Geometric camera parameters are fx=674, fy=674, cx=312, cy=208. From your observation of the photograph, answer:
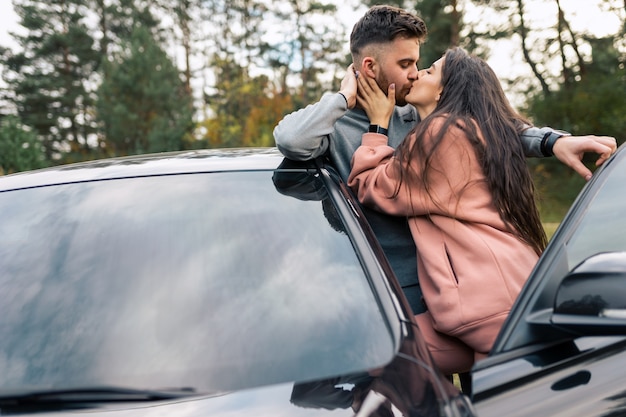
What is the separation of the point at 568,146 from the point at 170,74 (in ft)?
100

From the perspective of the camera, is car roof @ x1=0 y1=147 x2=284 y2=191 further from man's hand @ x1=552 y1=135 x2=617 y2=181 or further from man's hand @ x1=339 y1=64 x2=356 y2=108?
man's hand @ x1=552 y1=135 x2=617 y2=181

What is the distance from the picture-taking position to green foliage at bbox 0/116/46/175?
26.3 m

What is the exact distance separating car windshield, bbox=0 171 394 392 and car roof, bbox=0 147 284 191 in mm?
45

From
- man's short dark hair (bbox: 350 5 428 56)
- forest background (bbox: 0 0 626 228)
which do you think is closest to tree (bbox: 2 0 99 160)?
forest background (bbox: 0 0 626 228)

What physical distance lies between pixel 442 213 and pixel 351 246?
0.34 metres

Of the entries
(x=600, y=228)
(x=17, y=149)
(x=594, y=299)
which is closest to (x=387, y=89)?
(x=600, y=228)

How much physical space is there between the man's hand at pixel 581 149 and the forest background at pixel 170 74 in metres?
23.9

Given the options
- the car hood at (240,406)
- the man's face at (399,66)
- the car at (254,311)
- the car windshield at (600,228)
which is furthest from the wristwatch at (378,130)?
the car hood at (240,406)

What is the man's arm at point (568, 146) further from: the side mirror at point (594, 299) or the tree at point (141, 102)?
the tree at point (141, 102)

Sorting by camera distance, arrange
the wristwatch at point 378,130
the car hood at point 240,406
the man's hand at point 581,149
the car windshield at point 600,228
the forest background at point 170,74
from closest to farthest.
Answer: the car hood at point 240,406 → the car windshield at point 600,228 → the man's hand at point 581,149 → the wristwatch at point 378,130 → the forest background at point 170,74

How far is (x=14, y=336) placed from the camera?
1.39m

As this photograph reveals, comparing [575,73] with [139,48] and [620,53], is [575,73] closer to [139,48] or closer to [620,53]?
[620,53]

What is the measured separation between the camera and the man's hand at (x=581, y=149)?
69.5 inches

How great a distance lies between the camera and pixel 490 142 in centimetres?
187
